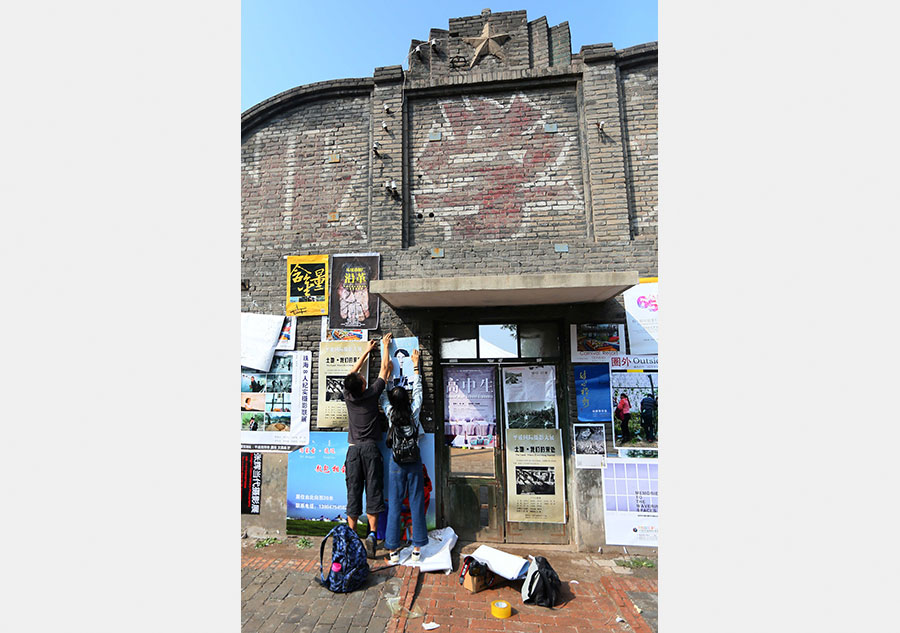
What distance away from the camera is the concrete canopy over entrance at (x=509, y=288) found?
4.43 m

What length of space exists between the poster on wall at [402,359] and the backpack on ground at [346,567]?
1.89 meters

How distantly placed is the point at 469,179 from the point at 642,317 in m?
3.12

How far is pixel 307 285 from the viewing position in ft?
19.3

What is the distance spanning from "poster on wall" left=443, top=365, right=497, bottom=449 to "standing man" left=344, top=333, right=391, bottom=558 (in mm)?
950

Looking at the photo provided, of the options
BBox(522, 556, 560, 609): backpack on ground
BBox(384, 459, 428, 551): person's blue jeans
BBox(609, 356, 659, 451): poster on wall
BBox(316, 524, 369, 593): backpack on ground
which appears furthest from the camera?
BBox(609, 356, 659, 451): poster on wall

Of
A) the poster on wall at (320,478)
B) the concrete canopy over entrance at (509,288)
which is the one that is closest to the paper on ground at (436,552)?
the poster on wall at (320,478)

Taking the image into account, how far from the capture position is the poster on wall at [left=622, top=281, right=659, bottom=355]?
5.23 meters

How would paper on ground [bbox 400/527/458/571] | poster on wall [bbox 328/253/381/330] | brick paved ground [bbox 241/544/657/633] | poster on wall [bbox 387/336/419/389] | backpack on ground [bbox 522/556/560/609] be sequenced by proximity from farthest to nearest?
poster on wall [bbox 328/253/381/330], poster on wall [bbox 387/336/419/389], paper on ground [bbox 400/527/458/571], backpack on ground [bbox 522/556/560/609], brick paved ground [bbox 241/544/657/633]

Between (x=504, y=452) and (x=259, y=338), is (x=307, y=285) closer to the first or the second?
(x=259, y=338)

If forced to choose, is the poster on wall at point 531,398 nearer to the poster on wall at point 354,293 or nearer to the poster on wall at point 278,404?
the poster on wall at point 354,293

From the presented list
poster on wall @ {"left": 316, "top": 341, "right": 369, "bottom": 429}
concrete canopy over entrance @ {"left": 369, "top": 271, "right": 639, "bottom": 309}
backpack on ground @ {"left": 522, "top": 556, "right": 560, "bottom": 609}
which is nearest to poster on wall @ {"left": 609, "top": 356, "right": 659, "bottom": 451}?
concrete canopy over entrance @ {"left": 369, "top": 271, "right": 639, "bottom": 309}

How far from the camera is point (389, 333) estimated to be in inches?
218

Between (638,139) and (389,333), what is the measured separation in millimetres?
4577

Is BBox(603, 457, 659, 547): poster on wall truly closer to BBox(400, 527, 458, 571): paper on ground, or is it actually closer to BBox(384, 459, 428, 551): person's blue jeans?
BBox(400, 527, 458, 571): paper on ground
